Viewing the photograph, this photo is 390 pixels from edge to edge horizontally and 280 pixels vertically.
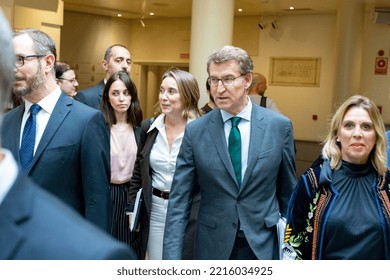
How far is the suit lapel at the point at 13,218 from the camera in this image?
1050 millimetres

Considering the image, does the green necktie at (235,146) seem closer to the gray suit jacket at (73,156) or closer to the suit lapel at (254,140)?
the suit lapel at (254,140)

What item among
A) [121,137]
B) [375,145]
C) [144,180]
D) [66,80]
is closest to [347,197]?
[375,145]

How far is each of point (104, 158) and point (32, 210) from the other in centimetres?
230

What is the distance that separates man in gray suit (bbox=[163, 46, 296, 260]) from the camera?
11.0 ft

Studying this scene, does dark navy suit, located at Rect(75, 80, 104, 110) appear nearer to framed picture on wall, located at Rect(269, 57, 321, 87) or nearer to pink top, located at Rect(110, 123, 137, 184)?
pink top, located at Rect(110, 123, 137, 184)

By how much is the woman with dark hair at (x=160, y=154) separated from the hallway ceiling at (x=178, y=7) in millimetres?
10008

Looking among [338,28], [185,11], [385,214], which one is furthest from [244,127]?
[185,11]

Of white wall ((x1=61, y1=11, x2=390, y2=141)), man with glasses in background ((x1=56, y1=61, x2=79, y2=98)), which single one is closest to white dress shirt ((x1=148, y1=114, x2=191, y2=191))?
man with glasses in background ((x1=56, y1=61, x2=79, y2=98))

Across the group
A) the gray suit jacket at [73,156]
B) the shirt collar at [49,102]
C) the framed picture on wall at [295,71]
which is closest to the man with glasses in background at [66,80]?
the gray suit jacket at [73,156]

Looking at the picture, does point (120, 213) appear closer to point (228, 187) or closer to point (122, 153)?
point (122, 153)

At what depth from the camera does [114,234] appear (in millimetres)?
5016

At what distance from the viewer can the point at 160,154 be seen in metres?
4.49
